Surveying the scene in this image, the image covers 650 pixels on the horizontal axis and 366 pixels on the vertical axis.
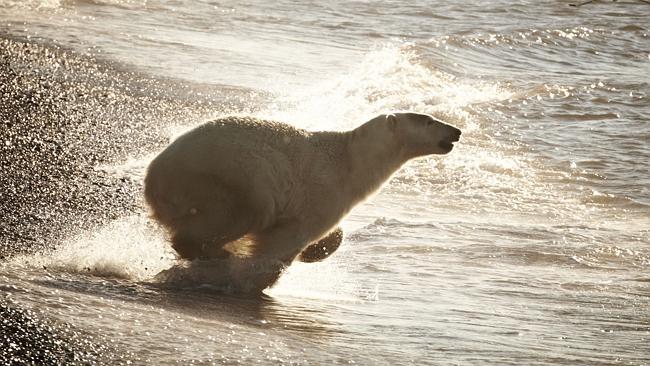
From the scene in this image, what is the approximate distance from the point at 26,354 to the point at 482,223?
26.0 feet

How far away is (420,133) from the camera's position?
1020 centimetres

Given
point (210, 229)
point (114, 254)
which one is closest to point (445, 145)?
point (210, 229)

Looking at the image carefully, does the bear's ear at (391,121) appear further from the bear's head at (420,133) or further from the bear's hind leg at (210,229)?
the bear's hind leg at (210,229)

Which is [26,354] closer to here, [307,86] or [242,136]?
[242,136]

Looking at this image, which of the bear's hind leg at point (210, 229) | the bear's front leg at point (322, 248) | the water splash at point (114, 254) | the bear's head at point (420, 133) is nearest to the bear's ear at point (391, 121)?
the bear's head at point (420, 133)

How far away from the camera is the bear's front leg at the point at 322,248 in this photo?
394 inches

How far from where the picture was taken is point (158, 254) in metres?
9.45

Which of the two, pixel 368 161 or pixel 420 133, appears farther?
pixel 420 133

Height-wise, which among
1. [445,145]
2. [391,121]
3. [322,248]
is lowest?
[322,248]

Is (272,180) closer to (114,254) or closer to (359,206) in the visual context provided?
(114,254)

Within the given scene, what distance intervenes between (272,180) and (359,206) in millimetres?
4337

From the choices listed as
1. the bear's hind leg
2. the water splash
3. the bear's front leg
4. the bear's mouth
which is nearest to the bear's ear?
the bear's mouth

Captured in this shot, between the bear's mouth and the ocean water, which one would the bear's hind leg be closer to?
the ocean water

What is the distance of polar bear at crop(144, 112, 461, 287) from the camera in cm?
878
